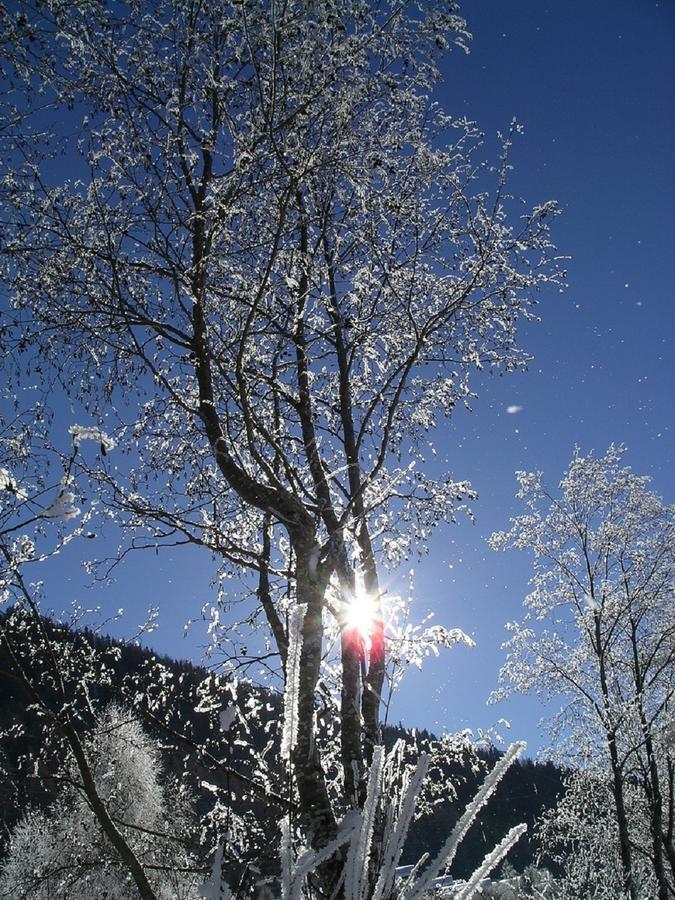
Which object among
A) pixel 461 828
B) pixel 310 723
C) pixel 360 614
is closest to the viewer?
pixel 461 828

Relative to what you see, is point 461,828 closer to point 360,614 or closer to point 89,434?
point 89,434

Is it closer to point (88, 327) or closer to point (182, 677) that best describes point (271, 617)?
point (182, 677)

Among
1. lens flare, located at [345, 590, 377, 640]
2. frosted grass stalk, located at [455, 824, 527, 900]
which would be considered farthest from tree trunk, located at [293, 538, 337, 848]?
frosted grass stalk, located at [455, 824, 527, 900]

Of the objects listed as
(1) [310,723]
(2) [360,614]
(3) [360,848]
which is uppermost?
(2) [360,614]

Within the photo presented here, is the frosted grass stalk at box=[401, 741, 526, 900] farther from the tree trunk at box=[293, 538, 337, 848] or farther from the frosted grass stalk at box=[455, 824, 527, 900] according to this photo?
the tree trunk at box=[293, 538, 337, 848]

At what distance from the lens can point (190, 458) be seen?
18.9ft

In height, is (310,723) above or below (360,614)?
below

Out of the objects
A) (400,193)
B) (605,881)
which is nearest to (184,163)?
(400,193)

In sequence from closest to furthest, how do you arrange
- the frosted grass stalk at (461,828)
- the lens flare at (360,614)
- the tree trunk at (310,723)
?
the frosted grass stalk at (461,828) < the tree trunk at (310,723) < the lens flare at (360,614)

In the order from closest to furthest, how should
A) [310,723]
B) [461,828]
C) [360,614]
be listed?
[461,828] → [310,723] → [360,614]

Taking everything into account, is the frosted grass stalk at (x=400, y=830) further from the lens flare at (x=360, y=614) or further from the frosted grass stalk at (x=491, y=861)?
the lens flare at (x=360, y=614)

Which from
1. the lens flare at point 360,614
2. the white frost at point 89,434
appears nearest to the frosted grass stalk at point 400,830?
the white frost at point 89,434

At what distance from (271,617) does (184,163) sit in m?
3.59

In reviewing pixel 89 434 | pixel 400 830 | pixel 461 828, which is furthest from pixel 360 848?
pixel 89 434
